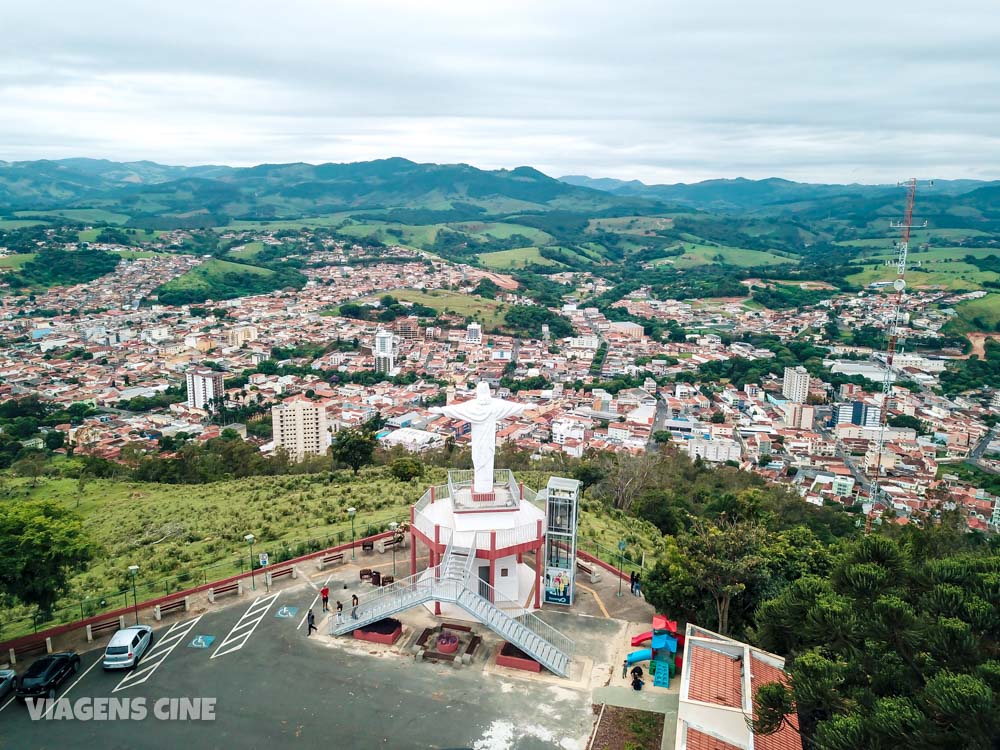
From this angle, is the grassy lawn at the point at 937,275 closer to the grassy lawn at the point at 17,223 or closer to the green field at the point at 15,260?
the green field at the point at 15,260

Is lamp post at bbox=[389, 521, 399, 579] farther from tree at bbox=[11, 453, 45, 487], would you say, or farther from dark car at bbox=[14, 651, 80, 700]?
tree at bbox=[11, 453, 45, 487]

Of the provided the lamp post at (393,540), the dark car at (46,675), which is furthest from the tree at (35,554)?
the lamp post at (393,540)

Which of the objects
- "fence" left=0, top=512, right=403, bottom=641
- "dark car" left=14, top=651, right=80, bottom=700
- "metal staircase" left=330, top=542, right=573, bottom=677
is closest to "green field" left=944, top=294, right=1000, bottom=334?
"fence" left=0, top=512, right=403, bottom=641

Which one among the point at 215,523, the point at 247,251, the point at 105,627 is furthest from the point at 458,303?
the point at 105,627

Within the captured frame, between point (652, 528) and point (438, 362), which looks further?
point (438, 362)

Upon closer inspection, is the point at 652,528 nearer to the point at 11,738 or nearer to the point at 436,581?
the point at 436,581

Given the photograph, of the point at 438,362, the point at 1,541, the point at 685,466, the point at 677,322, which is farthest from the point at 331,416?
the point at 677,322
